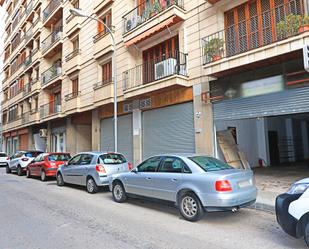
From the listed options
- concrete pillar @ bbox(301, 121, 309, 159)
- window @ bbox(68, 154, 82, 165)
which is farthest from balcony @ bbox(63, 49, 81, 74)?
concrete pillar @ bbox(301, 121, 309, 159)

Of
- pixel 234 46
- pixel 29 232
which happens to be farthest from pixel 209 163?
pixel 234 46

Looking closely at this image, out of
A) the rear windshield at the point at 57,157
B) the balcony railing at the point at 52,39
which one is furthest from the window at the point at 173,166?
the balcony railing at the point at 52,39

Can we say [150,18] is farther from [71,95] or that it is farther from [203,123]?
[71,95]

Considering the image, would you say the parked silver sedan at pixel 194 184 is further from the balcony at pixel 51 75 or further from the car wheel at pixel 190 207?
the balcony at pixel 51 75

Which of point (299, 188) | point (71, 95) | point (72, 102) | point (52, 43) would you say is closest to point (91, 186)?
point (299, 188)

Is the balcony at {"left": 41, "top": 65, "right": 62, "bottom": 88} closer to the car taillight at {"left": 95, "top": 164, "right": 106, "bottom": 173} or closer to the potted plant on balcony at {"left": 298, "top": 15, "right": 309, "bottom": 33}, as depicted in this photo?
the car taillight at {"left": 95, "top": 164, "right": 106, "bottom": 173}

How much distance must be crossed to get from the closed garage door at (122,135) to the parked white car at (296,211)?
36.7ft

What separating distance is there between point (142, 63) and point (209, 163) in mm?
9214

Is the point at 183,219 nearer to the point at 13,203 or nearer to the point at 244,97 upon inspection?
the point at 13,203

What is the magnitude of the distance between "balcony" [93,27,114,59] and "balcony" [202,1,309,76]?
6.66 meters

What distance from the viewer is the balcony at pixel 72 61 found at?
1911 cm

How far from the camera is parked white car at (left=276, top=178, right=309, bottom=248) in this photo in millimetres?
4059

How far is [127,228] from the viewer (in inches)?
211

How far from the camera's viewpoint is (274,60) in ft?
29.3
